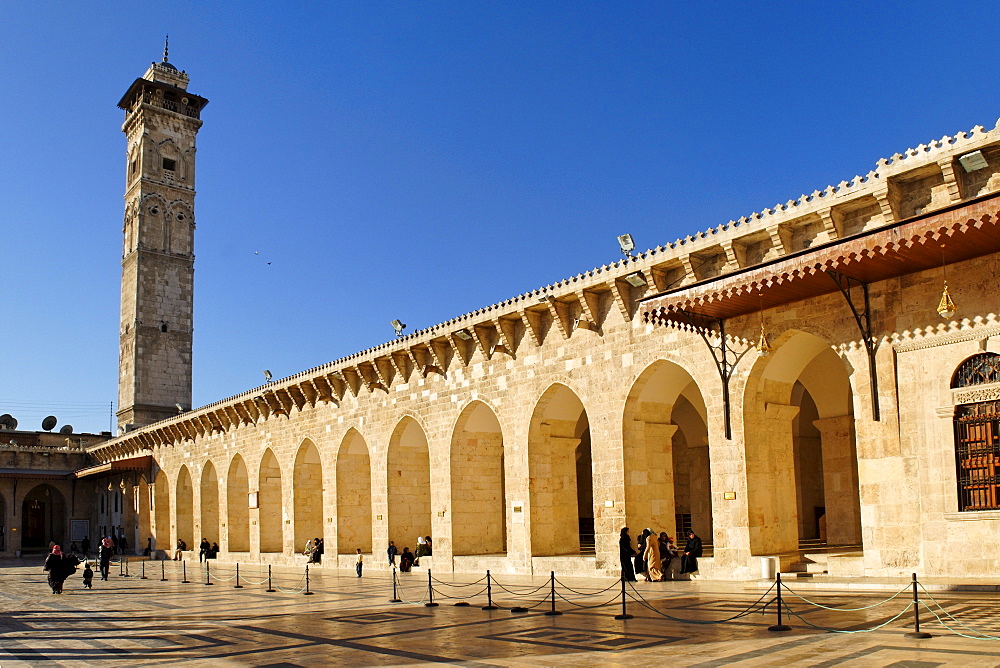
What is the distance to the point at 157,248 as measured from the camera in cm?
4512

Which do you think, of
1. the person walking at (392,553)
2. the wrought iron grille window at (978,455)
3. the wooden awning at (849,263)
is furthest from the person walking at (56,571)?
the wrought iron grille window at (978,455)

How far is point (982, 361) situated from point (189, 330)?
39.8m

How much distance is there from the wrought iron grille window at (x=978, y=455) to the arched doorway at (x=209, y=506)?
94.4ft

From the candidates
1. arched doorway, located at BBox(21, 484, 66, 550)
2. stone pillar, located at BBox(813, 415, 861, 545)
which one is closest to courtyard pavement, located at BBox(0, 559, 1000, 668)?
stone pillar, located at BBox(813, 415, 861, 545)

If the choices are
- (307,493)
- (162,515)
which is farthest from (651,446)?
(162,515)

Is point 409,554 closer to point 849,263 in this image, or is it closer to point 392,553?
point 392,553

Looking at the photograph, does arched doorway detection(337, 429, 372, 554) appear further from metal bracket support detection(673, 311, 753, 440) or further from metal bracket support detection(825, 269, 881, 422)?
metal bracket support detection(825, 269, 881, 422)

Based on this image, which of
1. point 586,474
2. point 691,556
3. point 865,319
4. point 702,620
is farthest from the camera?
point 586,474

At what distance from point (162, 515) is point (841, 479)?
99.7 feet

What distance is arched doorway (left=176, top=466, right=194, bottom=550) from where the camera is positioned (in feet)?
123

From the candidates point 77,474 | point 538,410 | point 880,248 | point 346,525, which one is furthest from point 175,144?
point 880,248

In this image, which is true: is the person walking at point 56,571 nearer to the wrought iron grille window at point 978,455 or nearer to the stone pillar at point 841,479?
the stone pillar at point 841,479

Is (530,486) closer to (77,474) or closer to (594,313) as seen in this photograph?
(594,313)

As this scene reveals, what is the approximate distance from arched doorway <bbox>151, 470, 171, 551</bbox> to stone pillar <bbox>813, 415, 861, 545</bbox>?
95.9 ft
